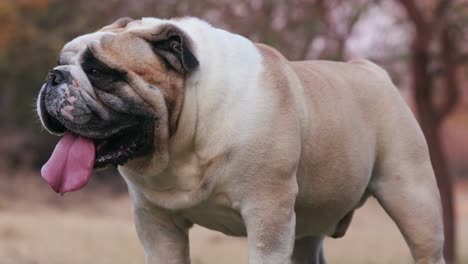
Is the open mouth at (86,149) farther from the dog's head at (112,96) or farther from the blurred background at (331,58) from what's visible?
the blurred background at (331,58)

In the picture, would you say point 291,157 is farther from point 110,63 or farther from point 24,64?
point 24,64

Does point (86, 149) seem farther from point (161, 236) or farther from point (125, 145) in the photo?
point (161, 236)

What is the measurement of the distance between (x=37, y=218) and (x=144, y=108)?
610 inches

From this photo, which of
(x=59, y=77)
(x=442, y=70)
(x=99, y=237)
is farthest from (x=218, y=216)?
(x=99, y=237)

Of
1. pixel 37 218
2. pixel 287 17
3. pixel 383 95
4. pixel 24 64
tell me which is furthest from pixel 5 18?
pixel 383 95

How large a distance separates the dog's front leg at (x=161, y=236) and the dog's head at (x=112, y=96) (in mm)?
643

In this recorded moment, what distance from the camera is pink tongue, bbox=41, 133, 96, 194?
5.11m

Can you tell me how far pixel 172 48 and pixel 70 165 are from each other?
0.76 m

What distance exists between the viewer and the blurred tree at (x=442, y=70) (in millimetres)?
13047

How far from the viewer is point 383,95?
249 inches

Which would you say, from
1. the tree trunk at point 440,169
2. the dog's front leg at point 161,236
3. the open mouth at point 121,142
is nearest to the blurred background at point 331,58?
the tree trunk at point 440,169

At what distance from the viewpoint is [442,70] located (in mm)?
13945

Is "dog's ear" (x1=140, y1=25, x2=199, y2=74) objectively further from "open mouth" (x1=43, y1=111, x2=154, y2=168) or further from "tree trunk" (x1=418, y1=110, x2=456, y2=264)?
"tree trunk" (x1=418, y1=110, x2=456, y2=264)

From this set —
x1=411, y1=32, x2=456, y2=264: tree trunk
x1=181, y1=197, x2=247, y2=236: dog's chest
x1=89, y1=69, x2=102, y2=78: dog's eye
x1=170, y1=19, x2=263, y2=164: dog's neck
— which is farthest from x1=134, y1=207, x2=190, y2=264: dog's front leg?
x1=411, y1=32, x2=456, y2=264: tree trunk
